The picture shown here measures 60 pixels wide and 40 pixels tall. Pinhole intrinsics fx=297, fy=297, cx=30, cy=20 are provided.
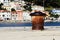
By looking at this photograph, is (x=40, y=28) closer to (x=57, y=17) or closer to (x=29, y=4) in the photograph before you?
(x=57, y=17)

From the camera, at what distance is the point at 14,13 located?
1296 inches

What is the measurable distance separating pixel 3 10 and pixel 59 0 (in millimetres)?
9432
